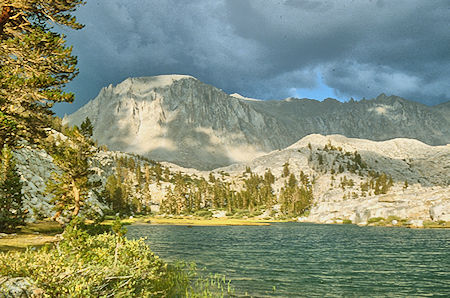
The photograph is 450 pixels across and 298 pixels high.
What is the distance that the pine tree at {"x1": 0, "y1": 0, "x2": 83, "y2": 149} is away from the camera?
61.0 feet

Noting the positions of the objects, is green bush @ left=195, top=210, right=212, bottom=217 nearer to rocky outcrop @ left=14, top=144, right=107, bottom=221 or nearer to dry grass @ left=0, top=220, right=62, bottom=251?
rocky outcrop @ left=14, top=144, right=107, bottom=221

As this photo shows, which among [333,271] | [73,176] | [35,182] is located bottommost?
[333,271]

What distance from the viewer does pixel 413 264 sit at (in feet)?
109

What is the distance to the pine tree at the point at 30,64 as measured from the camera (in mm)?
18578

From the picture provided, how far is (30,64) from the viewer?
20000 mm

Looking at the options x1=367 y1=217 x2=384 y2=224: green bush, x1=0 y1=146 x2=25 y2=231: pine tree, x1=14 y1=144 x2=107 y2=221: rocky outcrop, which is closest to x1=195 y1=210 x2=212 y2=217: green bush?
x1=367 y1=217 x2=384 y2=224: green bush

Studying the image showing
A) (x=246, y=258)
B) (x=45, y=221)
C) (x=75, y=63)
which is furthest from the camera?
(x=45, y=221)

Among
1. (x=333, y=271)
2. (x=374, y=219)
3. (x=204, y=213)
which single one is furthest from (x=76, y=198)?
(x=204, y=213)

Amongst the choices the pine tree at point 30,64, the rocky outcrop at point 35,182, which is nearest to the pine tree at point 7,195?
the rocky outcrop at point 35,182

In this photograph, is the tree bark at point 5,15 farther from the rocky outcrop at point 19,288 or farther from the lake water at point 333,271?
the lake water at point 333,271

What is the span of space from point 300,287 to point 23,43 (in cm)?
2598

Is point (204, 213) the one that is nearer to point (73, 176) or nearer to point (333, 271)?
point (73, 176)

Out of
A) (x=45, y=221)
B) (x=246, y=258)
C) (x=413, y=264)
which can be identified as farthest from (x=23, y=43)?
(x=45, y=221)

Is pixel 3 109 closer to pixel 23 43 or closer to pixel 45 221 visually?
pixel 23 43
